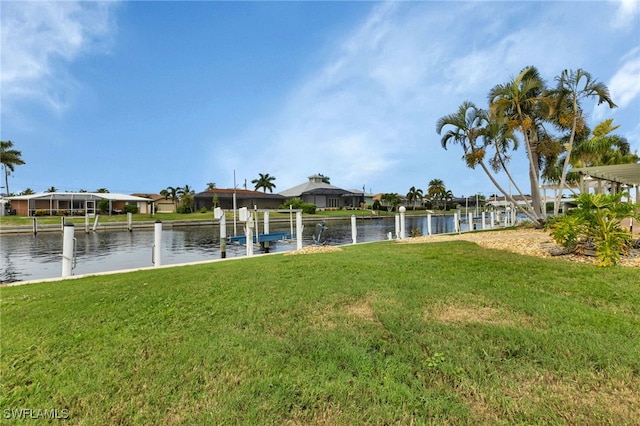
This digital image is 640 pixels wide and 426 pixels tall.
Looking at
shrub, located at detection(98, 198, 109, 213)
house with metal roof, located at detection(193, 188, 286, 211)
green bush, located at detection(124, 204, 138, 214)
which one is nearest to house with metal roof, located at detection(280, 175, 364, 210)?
house with metal roof, located at detection(193, 188, 286, 211)

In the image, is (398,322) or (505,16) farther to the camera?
(505,16)

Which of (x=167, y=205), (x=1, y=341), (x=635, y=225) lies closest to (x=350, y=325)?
(x=1, y=341)

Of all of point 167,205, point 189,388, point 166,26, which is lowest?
point 189,388

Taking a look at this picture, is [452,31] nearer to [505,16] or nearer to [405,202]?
[505,16]

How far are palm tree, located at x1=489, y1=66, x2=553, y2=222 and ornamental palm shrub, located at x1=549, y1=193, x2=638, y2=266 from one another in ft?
29.1

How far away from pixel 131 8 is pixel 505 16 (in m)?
11.5

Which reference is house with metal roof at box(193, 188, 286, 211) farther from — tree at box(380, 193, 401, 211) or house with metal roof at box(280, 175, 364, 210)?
tree at box(380, 193, 401, 211)

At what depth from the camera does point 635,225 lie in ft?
42.1

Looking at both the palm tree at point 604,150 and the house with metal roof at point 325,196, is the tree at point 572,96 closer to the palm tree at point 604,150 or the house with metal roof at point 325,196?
the palm tree at point 604,150

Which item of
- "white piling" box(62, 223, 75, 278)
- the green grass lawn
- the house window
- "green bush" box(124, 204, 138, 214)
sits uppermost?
the house window

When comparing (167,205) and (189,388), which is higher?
(167,205)

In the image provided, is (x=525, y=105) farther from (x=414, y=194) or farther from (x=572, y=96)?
(x=414, y=194)

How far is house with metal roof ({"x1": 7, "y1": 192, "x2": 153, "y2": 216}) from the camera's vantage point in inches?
1612

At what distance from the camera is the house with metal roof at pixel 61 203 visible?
40.9 m
